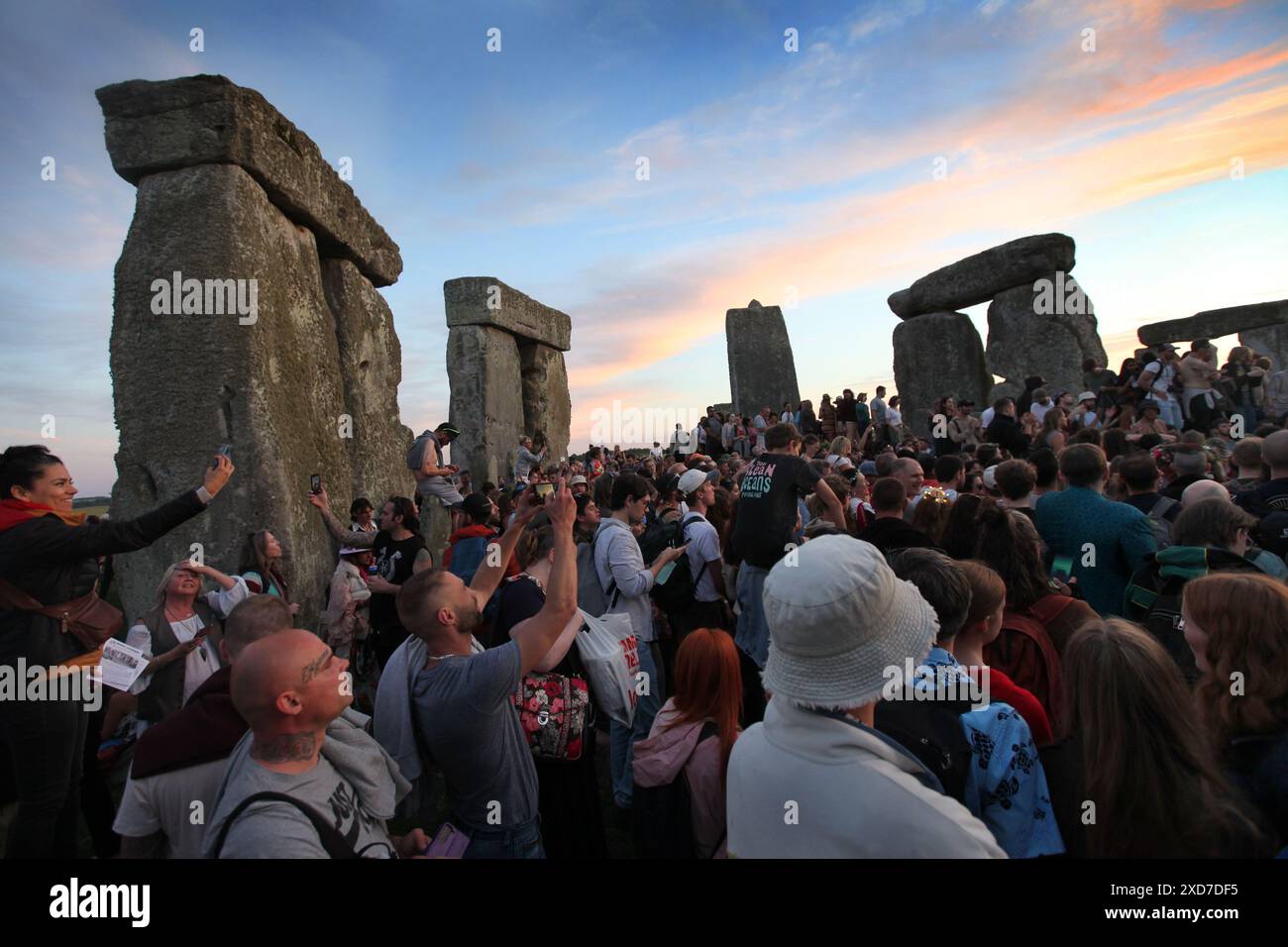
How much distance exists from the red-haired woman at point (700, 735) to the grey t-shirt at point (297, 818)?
0.95 meters

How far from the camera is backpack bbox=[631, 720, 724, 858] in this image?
8.45 feet

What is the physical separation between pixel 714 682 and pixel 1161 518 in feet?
9.30

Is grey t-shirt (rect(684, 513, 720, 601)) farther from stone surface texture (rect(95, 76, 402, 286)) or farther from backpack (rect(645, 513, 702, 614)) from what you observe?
stone surface texture (rect(95, 76, 402, 286))

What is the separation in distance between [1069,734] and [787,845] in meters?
0.87

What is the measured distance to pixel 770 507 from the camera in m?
4.72

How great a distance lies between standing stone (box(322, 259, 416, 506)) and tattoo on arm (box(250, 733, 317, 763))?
4627mm

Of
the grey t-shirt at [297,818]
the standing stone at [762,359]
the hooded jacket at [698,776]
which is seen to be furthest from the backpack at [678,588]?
the standing stone at [762,359]

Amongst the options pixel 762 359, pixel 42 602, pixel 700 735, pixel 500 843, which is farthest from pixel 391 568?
pixel 762 359

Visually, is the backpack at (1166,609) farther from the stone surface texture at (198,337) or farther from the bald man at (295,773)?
the stone surface texture at (198,337)

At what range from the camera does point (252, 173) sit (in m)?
5.04

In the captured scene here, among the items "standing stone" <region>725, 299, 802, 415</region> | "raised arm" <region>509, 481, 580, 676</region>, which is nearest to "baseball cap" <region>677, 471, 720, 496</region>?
"raised arm" <region>509, 481, 580, 676</region>

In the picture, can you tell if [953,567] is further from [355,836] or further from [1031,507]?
[1031,507]

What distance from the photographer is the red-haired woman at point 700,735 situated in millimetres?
2582
